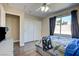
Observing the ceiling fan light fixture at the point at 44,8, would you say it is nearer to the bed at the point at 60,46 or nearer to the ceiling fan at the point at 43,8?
the ceiling fan at the point at 43,8

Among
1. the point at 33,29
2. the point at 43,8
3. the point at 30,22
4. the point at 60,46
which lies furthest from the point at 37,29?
the point at 60,46

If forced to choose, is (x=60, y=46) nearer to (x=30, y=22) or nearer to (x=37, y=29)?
(x=37, y=29)

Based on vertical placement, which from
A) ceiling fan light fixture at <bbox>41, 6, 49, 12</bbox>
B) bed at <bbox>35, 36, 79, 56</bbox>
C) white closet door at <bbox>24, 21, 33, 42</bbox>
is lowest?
bed at <bbox>35, 36, 79, 56</bbox>

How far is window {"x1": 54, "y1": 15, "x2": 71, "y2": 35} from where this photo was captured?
1442 millimetres

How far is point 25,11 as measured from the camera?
1643 mm

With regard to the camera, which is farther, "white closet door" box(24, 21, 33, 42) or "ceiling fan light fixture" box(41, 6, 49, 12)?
"white closet door" box(24, 21, 33, 42)

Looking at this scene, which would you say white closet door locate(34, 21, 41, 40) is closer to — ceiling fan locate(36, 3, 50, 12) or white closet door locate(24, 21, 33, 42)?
white closet door locate(24, 21, 33, 42)

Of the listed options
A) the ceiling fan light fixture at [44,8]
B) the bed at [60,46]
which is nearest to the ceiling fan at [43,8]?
the ceiling fan light fixture at [44,8]

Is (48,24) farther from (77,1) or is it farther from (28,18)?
(77,1)

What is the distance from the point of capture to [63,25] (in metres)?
1.50

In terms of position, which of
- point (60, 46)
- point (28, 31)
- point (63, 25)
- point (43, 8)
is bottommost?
point (60, 46)

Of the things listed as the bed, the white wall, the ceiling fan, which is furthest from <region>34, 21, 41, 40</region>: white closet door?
the ceiling fan

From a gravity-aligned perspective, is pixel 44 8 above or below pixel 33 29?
above

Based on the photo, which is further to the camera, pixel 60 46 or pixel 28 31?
pixel 28 31
